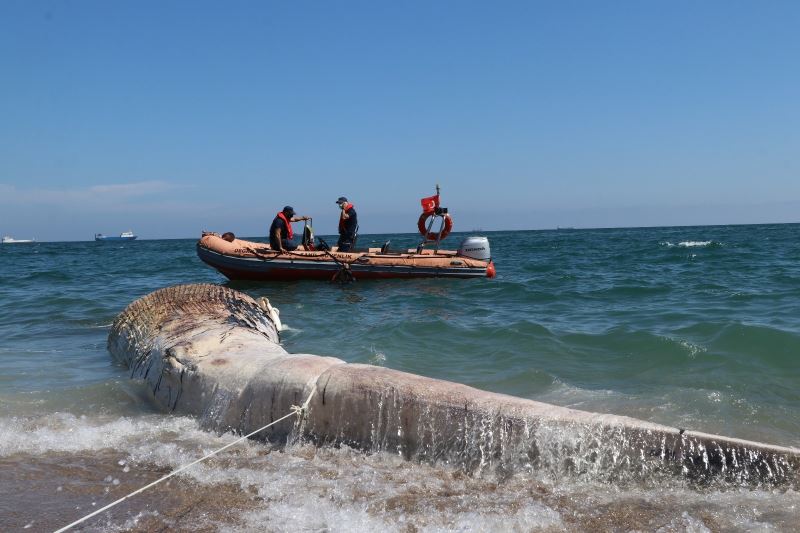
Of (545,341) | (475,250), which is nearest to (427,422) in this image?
(545,341)

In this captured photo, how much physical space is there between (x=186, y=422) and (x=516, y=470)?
2105mm

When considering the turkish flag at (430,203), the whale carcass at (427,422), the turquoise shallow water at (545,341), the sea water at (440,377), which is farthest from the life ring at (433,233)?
the whale carcass at (427,422)

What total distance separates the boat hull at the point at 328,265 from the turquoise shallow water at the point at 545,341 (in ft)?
2.71

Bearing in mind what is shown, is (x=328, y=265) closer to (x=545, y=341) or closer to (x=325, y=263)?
(x=325, y=263)

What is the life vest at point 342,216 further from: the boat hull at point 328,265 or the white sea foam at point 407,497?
the white sea foam at point 407,497

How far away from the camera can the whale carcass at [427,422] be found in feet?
9.53

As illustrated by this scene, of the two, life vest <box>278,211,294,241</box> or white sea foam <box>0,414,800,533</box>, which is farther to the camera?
life vest <box>278,211,294,241</box>

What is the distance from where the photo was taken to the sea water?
9.16 ft

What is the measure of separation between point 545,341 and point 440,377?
1852mm

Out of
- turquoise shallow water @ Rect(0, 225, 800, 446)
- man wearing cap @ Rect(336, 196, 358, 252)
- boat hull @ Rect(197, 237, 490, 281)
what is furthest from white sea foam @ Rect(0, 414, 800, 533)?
man wearing cap @ Rect(336, 196, 358, 252)

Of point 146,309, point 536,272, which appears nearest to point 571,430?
point 146,309

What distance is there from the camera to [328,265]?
1535cm

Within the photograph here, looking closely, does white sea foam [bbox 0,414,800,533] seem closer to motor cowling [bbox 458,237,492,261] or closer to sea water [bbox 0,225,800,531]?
sea water [bbox 0,225,800,531]

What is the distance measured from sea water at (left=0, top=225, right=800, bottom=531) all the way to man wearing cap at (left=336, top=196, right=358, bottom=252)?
156 inches
